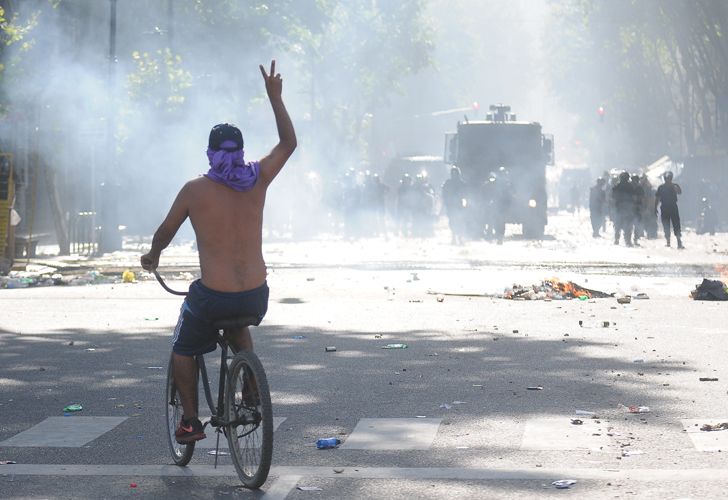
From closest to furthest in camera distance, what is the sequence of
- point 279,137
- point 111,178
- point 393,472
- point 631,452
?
point 279,137 → point 393,472 → point 631,452 → point 111,178

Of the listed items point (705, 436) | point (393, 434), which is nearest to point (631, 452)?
point (705, 436)

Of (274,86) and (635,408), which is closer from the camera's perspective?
(274,86)

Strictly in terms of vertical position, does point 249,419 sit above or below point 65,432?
above

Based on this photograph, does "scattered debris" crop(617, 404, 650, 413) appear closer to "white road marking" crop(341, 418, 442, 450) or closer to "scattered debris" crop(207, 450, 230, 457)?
"white road marking" crop(341, 418, 442, 450)

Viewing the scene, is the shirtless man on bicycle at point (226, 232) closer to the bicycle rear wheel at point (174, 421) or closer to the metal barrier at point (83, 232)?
the bicycle rear wheel at point (174, 421)

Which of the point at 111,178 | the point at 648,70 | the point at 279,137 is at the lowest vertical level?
the point at 279,137

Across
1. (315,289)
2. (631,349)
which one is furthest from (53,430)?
(315,289)

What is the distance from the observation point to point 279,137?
321 inches

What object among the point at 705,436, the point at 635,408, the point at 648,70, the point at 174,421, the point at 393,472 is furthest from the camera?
the point at 648,70

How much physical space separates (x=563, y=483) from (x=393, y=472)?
0.88 metres

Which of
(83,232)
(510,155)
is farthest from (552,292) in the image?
(510,155)

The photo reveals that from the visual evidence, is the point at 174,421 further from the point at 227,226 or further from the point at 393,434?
the point at 393,434

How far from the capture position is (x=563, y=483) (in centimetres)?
788

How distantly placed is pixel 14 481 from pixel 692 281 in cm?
1712
